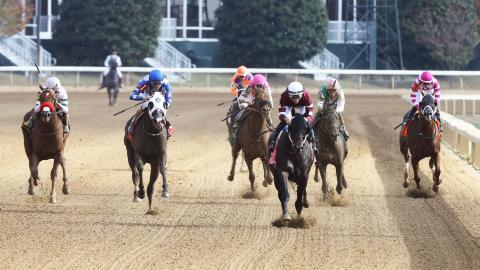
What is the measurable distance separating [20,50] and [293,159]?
40.7 metres

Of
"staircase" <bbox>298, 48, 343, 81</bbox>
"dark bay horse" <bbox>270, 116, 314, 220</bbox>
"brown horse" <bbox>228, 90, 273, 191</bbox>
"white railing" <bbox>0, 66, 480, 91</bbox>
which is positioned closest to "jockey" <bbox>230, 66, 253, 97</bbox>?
"brown horse" <bbox>228, 90, 273, 191</bbox>

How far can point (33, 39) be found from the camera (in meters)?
55.1

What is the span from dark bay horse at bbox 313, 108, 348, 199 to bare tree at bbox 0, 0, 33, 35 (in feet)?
114

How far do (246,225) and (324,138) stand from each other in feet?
9.38

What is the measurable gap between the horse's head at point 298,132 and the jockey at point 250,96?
2.43 m

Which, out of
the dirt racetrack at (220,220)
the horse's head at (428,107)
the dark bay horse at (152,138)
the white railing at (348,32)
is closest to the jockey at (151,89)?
the dark bay horse at (152,138)

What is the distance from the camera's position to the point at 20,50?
173 feet

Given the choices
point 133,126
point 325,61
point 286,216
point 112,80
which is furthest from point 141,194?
point 325,61

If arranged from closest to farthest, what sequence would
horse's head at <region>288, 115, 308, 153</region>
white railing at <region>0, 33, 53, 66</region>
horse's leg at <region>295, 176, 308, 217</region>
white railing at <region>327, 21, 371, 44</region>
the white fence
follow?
horse's head at <region>288, 115, 308, 153</region>, horse's leg at <region>295, 176, 308, 217</region>, the white fence, white railing at <region>0, 33, 53, 66</region>, white railing at <region>327, 21, 371, 44</region>

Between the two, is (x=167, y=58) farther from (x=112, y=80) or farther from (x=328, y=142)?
(x=328, y=142)

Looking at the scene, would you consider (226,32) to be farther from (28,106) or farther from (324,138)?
(324,138)

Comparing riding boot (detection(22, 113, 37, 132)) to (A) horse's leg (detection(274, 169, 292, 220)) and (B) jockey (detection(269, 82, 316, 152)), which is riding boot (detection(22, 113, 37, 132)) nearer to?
(B) jockey (detection(269, 82, 316, 152))

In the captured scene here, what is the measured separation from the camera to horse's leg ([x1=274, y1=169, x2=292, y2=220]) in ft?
43.4

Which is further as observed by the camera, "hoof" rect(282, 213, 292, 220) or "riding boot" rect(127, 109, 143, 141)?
"riding boot" rect(127, 109, 143, 141)
